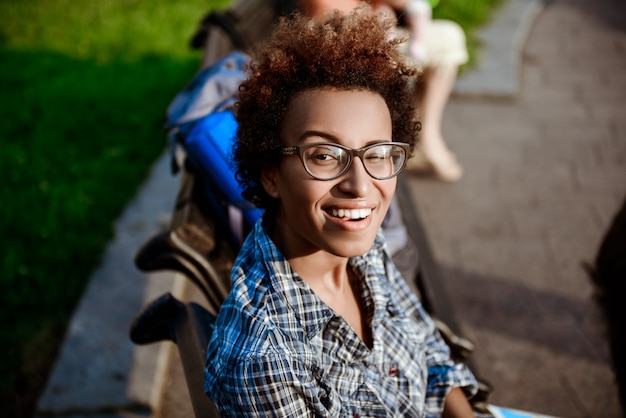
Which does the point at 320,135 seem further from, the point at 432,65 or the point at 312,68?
the point at 432,65

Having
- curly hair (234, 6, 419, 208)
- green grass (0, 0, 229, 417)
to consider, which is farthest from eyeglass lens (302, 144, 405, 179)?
green grass (0, 0, 229, 417)

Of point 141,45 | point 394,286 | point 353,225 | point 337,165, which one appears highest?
point 141,45

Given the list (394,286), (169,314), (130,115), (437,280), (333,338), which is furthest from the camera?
(130,115)

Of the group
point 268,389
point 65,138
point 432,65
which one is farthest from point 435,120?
point 268,389

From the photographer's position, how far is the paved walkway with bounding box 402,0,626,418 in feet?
10.4

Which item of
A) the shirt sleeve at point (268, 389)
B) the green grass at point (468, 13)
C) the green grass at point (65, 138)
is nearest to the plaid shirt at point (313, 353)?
the shirt sleeve at point (268, 389)

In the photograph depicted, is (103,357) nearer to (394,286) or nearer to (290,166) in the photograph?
(394,286)

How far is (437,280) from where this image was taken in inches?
96.4

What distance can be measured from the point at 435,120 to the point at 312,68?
3.34m

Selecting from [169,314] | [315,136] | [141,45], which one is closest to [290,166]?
[315,136]

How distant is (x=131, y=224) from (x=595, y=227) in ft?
10.4

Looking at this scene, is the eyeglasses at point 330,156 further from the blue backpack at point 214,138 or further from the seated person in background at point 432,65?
the seated person in background at point 432,65

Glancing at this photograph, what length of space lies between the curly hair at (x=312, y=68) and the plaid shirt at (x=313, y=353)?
26 centimetres

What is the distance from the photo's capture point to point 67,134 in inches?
196
